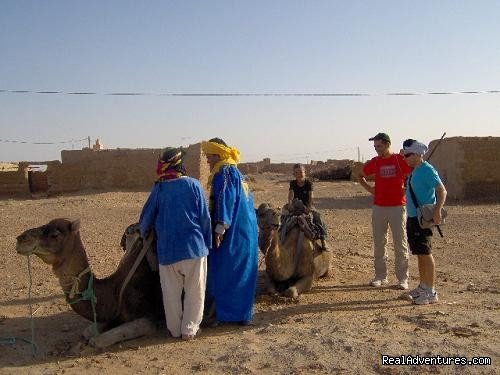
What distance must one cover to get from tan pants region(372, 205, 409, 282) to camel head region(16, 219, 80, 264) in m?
4.04

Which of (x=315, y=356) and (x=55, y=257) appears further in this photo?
(x=55, y=257)

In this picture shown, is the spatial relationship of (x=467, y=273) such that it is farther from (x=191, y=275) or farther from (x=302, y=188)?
(x=191, y=275)

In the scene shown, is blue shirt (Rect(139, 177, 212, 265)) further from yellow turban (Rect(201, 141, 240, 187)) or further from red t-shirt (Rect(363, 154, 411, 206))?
red t-shirt (Rect(363, 154, 411, 206))

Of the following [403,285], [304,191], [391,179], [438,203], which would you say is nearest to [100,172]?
[304,191]

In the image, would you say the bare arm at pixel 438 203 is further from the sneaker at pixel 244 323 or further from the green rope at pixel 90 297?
the green rope at pixel 90 297

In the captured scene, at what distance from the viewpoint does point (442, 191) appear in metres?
5.79

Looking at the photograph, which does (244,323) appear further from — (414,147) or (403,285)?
(414,147)

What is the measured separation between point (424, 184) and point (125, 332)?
3610 millimetres

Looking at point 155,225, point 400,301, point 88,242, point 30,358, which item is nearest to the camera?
point 30,358

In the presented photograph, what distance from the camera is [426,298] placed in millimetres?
6051

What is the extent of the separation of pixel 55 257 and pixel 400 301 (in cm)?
398

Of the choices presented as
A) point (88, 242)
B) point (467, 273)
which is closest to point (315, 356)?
point (467, 273)

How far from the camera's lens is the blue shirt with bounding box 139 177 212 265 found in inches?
195

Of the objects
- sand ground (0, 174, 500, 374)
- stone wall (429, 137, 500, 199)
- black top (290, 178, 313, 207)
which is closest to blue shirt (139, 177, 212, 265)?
sand ground (0, 174, 500, 374)
